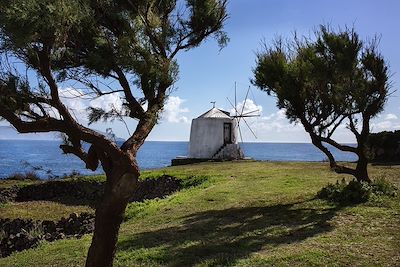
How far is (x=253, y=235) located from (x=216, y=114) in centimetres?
4097

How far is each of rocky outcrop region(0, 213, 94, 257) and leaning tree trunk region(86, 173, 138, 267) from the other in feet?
23.9

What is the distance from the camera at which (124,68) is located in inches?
388

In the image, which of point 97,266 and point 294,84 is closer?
point 97,266

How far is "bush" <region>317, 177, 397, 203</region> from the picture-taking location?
1566 cm

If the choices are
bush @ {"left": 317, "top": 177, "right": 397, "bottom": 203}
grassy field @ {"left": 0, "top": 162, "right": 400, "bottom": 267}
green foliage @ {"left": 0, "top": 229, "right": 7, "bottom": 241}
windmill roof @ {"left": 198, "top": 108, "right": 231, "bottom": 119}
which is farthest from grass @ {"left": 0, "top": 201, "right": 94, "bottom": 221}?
windmill roof @ {"left": 198, "top": 108, "right": 231, "bottom": 119}

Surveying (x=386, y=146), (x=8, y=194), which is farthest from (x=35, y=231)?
(x=386, y=146)

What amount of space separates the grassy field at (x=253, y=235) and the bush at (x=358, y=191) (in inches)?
18.7

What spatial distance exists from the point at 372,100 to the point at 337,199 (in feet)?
12.8

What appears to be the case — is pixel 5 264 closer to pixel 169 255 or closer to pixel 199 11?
pixel 169 255

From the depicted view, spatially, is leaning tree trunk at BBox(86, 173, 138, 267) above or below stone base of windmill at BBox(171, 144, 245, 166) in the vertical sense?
below

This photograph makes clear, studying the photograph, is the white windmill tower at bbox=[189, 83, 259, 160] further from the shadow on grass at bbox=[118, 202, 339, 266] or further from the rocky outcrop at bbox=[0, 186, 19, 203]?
the shadow on grass at bbox=[118, 202, 339, 266]

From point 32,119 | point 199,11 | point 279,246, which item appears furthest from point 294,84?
point 32,119

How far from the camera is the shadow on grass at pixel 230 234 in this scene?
35.6ft

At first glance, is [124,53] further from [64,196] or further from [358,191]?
[64,196]
